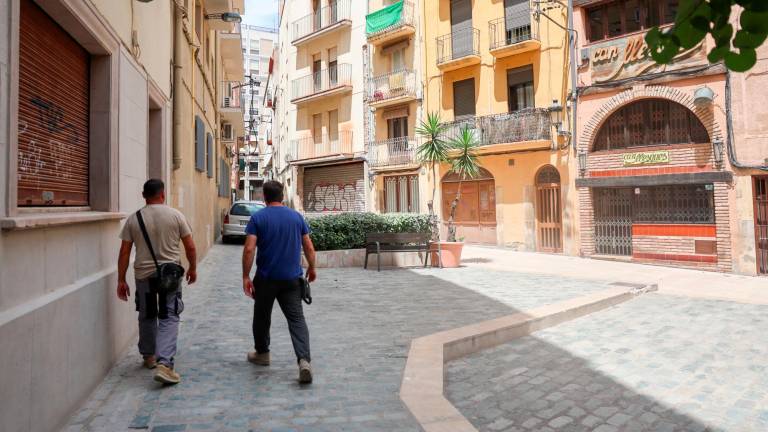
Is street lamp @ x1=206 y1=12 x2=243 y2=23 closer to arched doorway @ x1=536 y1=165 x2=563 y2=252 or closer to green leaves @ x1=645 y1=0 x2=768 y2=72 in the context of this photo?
arched doorway @ x1=536 y1=165 x2=563 y2=252

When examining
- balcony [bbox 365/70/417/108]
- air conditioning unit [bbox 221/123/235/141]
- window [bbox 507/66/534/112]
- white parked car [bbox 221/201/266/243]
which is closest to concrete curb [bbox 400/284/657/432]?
window [bbox 507/66/534/112]

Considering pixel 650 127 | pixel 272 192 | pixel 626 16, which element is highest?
pixel 626 16

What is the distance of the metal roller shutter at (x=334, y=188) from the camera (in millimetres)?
25891

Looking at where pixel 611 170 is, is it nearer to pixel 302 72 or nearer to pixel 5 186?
pixel 5 186

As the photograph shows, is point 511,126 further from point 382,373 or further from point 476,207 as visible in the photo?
point 382,373

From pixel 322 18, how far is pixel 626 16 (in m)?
17.1

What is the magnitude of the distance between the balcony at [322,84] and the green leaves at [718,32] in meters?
24.3

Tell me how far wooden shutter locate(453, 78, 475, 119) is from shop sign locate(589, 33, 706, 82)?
5270 mm

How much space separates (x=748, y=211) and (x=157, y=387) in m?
13.7

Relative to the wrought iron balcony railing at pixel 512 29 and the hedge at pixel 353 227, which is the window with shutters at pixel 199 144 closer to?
the hedge at pixel 353 227

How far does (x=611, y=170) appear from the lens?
1546cm

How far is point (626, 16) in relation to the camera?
1531 cm

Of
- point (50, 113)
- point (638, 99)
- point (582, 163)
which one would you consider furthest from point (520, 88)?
Answer: point (50, 113)

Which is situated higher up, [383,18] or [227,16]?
[383,18]
